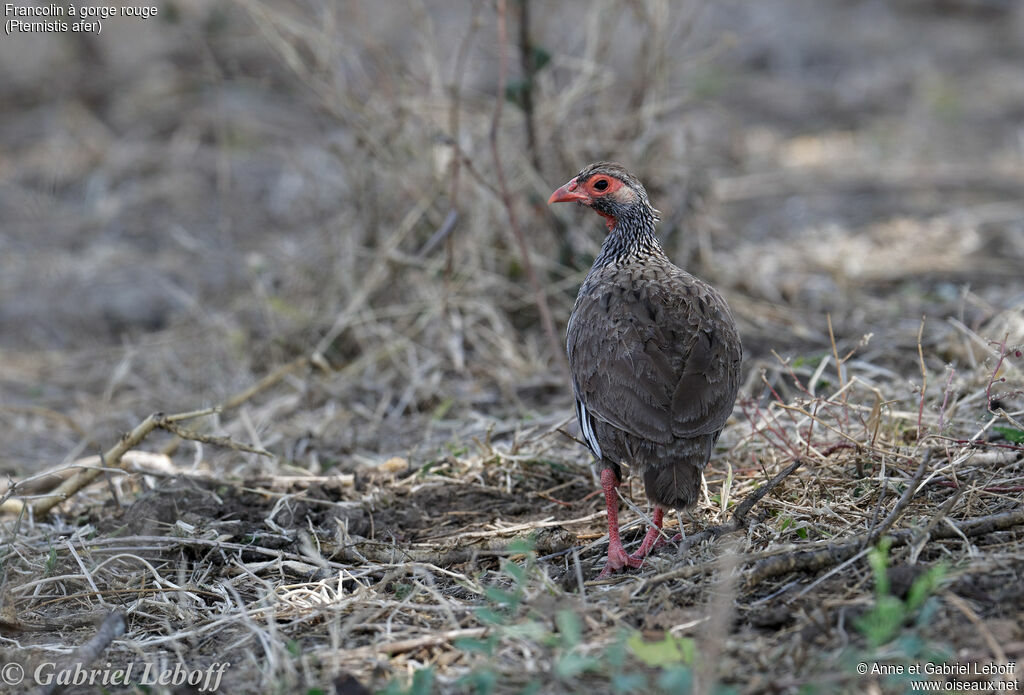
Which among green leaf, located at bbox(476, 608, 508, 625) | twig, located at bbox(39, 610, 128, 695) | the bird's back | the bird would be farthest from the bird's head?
twig, located at bbox(39, 610, 128, 695)

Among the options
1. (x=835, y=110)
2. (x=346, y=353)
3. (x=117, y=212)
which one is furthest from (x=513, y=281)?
(x=835, y=110)

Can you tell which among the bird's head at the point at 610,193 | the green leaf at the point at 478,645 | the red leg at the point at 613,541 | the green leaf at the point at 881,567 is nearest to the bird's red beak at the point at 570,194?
the bird's head at the point at 610,193

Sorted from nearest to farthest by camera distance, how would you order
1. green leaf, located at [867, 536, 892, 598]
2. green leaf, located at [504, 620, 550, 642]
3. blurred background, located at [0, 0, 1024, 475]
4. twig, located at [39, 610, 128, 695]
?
green leaf, located at [867, 536, 892, 598] < green leaf, located at [504, 620, 550, 642] < twig, located at [39, 610, 128, 695] < blurred background, located at [0, 0, 1024, 475]

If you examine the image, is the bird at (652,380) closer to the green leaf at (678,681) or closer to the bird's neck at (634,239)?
the bird's neck at (634,239)

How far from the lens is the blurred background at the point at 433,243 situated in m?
5.81

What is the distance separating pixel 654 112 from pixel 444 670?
4.72m

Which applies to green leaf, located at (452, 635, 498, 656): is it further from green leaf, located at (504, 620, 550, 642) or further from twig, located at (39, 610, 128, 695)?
twig, located at (39, 610, 128, 695)

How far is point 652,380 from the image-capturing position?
3719 mm

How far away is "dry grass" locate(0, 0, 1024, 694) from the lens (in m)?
3.06

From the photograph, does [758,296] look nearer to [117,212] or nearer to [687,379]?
[687,379]

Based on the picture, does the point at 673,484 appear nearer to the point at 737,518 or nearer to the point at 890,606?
the point at 737,518

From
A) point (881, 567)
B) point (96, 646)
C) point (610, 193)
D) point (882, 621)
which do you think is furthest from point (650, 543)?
point (96, 646)

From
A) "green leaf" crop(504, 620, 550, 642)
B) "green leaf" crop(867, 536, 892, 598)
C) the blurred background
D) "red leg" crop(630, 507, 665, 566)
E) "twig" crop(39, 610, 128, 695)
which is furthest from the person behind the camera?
the blurred background

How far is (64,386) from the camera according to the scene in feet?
22.1
